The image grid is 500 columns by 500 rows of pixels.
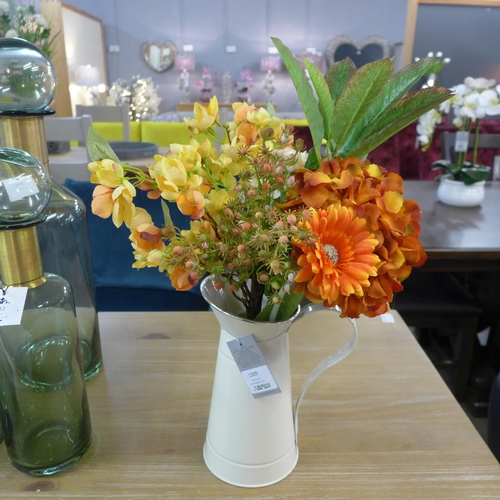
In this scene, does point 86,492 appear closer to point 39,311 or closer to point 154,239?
point 39,311

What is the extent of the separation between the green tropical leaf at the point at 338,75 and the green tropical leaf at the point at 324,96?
0.04 meters

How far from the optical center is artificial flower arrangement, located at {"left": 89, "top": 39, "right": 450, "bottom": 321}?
40cm

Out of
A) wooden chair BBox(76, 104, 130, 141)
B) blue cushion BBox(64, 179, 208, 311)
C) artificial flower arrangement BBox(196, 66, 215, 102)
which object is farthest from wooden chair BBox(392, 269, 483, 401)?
artificial flower arrangement BBox(196, 66, 215, 102)

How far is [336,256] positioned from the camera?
401mm

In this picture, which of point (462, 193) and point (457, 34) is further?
point (457, 34)

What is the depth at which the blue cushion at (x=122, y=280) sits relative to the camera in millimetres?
1409

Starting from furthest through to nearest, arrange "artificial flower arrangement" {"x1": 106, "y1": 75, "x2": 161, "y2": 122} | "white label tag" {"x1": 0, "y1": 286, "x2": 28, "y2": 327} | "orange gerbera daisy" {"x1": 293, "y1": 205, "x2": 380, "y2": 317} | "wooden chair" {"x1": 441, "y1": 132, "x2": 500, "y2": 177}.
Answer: "artificial flower arrangement" {"x1": 106, "y1": 75, "x2": 161, "y2": 122}
"wooden chair" {"x1": 441, "y1": 132, "x2": 500, "y2": 177}
"white label tag" {"x1": 0, "y1": 286, "x2": 28, "y2": 327}
"orange gerbera daisy" {"x1": 293, "y1": 205, "x2": 380, "y2": 317}

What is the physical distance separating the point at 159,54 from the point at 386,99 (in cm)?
636

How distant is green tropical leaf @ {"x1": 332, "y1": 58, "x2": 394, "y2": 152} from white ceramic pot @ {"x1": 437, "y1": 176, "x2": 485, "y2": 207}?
1.40 meters

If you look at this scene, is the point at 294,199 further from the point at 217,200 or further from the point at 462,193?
the point at 462,193

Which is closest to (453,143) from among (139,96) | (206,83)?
(139,96)

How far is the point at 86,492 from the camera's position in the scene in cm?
55

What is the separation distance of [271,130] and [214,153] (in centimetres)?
6

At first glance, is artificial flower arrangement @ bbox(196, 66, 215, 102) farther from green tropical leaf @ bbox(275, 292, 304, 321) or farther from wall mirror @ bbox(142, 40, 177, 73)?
green tropical leaf @ bbox(275, 292, 304, 321)
